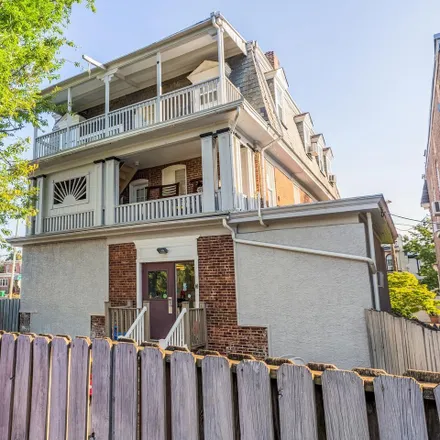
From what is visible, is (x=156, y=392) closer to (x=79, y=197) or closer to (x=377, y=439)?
(x=377, y=439)

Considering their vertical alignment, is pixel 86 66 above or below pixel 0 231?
above

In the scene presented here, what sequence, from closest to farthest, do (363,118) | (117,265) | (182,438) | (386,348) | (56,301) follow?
(182,438)
(386,348)
(117,265)
(56,301)
(363,118)

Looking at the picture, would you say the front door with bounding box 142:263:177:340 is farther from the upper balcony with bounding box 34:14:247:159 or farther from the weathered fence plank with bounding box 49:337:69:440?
the weathered fence plank with bounding box 49:337:69:440

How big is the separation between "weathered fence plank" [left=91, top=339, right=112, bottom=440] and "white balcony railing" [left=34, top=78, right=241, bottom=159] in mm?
8063

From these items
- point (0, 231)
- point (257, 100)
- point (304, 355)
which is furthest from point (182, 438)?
point (257, 100)

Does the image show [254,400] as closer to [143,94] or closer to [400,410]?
[400,410]

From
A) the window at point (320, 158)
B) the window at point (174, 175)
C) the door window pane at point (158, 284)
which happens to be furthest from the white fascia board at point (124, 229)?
the window at point (320, 158)

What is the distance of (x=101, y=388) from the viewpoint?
2246 millimetres

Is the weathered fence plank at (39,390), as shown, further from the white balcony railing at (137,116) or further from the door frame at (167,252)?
the white balcony railing at (137,116)

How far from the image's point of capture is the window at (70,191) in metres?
11.6

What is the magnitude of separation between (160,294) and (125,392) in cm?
778

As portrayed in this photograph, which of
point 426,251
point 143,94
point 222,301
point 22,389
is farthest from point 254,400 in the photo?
point 426,251

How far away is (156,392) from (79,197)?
1080 cm

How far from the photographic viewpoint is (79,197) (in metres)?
11.6
